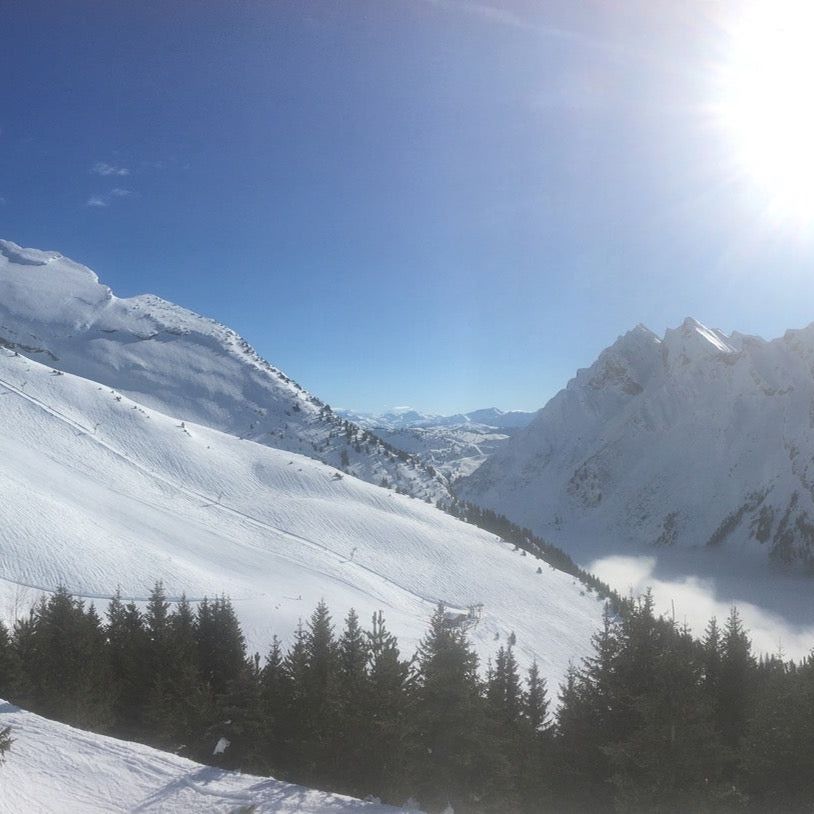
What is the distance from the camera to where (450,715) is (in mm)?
16500

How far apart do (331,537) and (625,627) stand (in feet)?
259

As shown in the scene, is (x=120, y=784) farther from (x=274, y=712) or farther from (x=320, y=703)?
(x=274, y=712)

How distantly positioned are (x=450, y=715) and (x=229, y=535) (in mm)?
72666

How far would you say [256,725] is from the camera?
68.0 ft

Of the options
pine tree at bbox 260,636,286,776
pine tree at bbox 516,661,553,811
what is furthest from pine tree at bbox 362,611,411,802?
pine tree at bbox 260,636,286,776

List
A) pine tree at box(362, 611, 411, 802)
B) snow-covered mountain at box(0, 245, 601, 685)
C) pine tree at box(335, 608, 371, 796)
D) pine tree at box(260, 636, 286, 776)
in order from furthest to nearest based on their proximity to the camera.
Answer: snow-covered mountain at box(0, 245, 601, 685) → pine tree at box(260, 636, 286, 776) → pine tree at box(335, 608, 371, 796) → pine tree at box(362, 611, 411, 802)

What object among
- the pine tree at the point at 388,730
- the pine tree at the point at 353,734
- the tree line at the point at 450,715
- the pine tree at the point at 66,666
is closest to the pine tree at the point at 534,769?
the tree line at the point at 450,715

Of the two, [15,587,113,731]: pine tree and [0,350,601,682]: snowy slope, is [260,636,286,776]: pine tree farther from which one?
[0,350,601,682]: snowy slope

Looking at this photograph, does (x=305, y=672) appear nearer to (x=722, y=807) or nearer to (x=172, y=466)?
(x=722, y=807)

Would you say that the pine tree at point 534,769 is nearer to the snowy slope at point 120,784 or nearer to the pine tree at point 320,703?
the pine tree at point 320,703

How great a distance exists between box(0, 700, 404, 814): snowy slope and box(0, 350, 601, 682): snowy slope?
28740 millimetres

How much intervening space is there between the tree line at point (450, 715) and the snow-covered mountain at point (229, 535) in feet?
65.8

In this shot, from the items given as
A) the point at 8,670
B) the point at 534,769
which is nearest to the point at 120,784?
the point at 8,670

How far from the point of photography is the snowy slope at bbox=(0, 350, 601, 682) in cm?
5441
